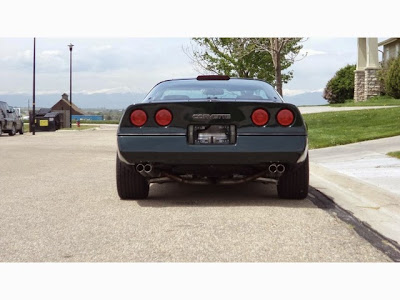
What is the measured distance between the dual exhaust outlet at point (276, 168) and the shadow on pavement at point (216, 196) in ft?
1.23

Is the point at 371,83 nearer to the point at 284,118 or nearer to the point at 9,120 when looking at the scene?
the point at 9,120

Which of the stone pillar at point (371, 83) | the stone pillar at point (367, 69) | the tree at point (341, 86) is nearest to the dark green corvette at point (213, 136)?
the stone pillar at point (371, 83)

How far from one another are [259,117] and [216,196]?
1.31 meters

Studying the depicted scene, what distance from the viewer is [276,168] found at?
5656mm

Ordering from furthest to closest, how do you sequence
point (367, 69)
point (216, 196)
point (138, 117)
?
point (367, 69), point (216, 196), point (138, 117)

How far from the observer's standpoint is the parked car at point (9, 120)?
26.5 m

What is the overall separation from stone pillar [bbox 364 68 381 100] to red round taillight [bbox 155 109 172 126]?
33.0 metres

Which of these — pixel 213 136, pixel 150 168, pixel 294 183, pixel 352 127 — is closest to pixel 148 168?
pixel 150 168

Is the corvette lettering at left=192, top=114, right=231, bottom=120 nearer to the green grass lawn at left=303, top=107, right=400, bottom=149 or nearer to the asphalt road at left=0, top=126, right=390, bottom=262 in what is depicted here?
the asphalt road at left=0, top=126, right=390, bottom=262

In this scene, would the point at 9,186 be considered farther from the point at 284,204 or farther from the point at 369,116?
the point at 369,116

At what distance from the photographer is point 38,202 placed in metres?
6.14

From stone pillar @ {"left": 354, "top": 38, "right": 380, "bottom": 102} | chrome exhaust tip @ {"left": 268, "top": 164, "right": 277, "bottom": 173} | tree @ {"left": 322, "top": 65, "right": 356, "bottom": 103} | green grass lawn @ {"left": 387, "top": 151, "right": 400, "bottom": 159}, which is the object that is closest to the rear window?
chrome exhaust tip @ {"left": 268, "top": 164, "right": 277, "bottom": 173}
